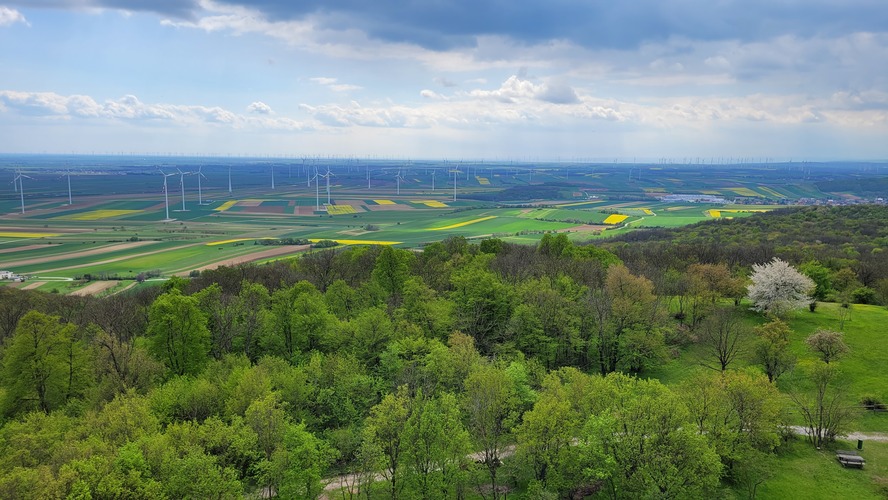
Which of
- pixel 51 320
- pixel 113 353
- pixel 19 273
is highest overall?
pixel 51 320

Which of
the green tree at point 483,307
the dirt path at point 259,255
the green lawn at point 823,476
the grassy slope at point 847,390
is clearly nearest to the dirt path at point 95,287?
the dirt path at point 259,255

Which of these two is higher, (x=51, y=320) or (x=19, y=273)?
(x=51, y=320)

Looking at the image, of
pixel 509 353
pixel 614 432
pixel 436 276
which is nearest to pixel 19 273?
pixel 436 276

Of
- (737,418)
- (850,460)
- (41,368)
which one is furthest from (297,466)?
(850,460)

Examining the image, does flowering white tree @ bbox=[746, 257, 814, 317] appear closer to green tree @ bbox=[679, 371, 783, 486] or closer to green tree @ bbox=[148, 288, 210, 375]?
green tree @ bbox=[679, 371, 783, 486]

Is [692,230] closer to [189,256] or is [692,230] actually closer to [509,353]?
[509,353]

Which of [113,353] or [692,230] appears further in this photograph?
[692,230]

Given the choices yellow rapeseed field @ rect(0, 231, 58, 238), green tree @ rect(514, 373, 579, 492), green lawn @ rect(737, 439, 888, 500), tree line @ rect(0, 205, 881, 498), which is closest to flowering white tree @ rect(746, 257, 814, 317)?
tree line @ rect(0, 205, 881, 498)

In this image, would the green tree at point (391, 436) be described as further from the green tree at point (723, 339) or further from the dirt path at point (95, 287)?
the dirt path at point (95, 287)

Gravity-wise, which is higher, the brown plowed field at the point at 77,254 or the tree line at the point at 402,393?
the tree line at the point at 402,393
